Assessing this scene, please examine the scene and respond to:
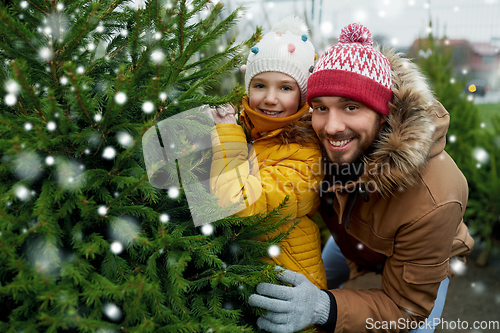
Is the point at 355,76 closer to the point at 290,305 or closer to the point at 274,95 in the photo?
the point at 274,95

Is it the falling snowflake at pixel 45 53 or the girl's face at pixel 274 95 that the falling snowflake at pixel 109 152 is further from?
the girl's face at pixel 274 95

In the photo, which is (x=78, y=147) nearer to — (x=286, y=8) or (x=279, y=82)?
(x=279, y=82)

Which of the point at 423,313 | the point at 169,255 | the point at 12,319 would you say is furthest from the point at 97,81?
the point at 423,313

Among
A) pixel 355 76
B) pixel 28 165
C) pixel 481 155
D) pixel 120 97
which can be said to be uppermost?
pixel 120 97

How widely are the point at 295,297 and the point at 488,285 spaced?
12.1ft

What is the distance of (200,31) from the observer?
1115 millimetres

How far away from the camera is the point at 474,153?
392 centimetres

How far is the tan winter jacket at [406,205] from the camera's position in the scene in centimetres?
162

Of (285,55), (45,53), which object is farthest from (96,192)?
(285,55)

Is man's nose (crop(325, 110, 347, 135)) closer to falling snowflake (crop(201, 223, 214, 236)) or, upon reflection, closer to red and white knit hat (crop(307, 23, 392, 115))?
red and white knit hat (crop(307, 23, 392, 115))

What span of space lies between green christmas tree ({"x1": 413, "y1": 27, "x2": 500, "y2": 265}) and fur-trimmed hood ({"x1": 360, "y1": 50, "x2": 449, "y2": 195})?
2.17m

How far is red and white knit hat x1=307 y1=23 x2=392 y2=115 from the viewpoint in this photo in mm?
1635

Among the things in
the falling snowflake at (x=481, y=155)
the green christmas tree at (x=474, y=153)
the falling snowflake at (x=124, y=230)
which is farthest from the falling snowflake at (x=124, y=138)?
the falling snowflake at (x=481, y=155)

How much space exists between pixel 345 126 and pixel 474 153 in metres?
3.11
